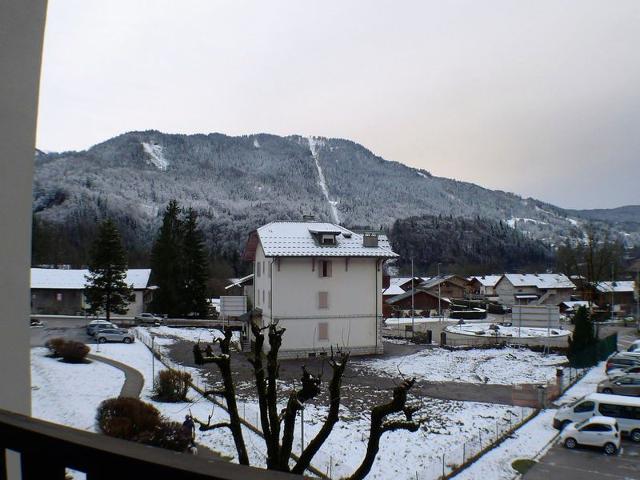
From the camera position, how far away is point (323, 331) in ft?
93.3

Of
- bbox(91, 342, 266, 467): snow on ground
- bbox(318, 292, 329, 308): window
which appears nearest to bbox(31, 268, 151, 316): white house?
bbox(91, 342, 266, 467): snow on ground

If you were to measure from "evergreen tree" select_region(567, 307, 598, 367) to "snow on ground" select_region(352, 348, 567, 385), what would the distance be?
3.90 feet

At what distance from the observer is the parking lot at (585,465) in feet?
37.0

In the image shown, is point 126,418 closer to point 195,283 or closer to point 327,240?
point 327,240

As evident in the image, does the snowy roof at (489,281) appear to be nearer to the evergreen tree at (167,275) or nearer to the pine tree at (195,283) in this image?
the pine tree at (195,283)

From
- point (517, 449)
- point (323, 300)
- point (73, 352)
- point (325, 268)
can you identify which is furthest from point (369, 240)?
point (517, 449)

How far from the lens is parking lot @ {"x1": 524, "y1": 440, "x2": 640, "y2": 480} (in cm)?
1127

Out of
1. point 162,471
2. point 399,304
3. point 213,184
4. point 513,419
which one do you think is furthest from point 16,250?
point 213,184

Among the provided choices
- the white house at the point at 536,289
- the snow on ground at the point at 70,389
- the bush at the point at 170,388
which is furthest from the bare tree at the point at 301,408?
the white house at the point at 536,289

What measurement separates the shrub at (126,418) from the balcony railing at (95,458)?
10277 mm

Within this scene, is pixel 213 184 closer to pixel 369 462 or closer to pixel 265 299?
pixel 265 299

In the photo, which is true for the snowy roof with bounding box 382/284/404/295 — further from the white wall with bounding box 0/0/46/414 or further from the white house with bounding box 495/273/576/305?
the white wall with bounding box 0/0/46/414

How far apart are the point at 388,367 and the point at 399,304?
35.9 metres

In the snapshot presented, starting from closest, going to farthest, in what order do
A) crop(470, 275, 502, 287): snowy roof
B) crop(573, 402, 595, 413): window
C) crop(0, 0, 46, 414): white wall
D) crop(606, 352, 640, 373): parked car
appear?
crop(0, 0, 46, 414): white wall < crop(573, 402, 595, 413): window < crop(606, 352, 640, 373): parked car < crop(470, 275, 502, 287): snowy roof
